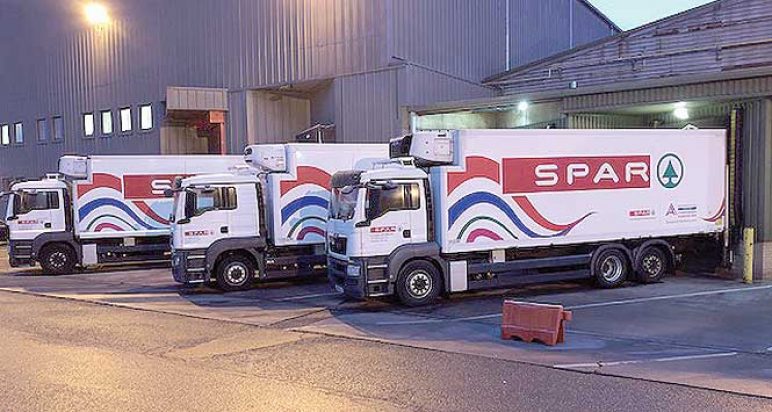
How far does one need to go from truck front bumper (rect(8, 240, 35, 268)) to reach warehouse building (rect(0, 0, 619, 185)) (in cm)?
977

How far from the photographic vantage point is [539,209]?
14117 millimetres

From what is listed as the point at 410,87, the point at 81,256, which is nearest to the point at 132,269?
the point at 81,256

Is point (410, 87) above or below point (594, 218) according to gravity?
above

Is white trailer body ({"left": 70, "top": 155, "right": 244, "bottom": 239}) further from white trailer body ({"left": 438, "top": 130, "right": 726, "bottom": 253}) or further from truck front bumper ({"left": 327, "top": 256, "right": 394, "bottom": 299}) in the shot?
white trailer body ({"left": 438, "top": 130, "right": 726, "bottom": 253})

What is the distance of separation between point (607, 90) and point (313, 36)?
1211cm

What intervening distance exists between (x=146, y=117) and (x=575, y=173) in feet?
77.7

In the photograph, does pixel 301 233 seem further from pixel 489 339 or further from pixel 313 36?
pixel 313 36

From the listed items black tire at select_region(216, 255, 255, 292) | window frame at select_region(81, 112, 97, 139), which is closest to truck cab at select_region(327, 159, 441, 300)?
black tire at select_region(216, 255, 255, 292)

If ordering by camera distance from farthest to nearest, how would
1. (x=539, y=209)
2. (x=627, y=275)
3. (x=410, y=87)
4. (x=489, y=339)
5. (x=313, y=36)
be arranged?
1. (x=313, y=36)
2. (x=410, y=87)
3. (x=627, y=275)
4. (x=539, y=209)
5. (x=489, y=339)

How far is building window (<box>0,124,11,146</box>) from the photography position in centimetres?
4160

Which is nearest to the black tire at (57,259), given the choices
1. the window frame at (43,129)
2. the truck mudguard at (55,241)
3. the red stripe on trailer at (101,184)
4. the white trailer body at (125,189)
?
the truck mudguard at (55,241)

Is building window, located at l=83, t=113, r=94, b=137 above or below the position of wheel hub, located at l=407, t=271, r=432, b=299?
above

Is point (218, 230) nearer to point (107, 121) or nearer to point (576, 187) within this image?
point (576, 187)

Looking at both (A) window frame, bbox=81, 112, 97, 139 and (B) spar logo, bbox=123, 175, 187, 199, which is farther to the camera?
(A) window frame, bbox=81, 112, 97, 139
